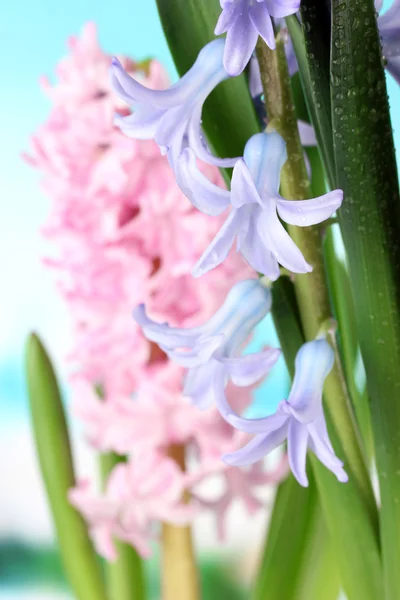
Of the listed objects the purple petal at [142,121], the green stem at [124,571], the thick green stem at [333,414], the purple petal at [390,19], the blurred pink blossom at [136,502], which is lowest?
the green stem at [124,571]

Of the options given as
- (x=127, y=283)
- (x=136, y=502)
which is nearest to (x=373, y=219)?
(x=127, y=283)

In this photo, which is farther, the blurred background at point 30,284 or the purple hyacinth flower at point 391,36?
the blurred background at point 30,284

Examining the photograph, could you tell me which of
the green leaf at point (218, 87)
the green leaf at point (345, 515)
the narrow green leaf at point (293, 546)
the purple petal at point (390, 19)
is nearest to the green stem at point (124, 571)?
the narrow green leaf at point (293, 546)

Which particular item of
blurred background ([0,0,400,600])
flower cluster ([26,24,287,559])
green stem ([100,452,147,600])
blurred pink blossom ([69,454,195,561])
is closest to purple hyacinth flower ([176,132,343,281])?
flower cluster ([26,24,287,559])

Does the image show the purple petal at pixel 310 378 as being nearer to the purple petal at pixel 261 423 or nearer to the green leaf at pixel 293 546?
the purple petal at pixel 261 423

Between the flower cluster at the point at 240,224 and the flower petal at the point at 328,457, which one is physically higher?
the flower cluster at the point at 240,224

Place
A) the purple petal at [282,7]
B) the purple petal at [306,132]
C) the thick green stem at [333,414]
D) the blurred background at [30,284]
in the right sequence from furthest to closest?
the blurred background at [30,284]
the purple petal at [306,132]
the thick green stem at [333,414]
the purple petal at [282,7]

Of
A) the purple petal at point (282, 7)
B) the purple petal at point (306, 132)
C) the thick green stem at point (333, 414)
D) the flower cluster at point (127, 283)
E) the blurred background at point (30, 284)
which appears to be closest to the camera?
the purple petal at point (282, 7)
